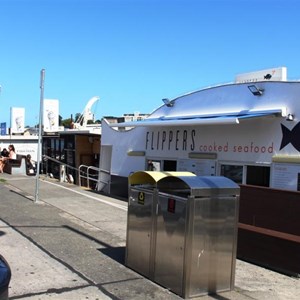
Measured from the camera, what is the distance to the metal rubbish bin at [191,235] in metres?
5.52

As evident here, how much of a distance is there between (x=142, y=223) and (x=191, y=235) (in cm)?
107

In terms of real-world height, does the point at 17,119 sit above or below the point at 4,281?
above

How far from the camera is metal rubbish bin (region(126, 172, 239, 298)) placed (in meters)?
5.52

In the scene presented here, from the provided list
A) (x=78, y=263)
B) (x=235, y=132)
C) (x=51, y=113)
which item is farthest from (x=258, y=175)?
(x=51, y=113)

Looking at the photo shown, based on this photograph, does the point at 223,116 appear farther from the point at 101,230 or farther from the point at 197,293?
the point at 197,293

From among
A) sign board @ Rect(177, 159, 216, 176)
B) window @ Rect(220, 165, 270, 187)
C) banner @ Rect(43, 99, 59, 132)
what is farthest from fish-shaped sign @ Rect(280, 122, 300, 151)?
banner @ Rect(43, 99, 59, 132)

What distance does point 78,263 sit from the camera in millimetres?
6785

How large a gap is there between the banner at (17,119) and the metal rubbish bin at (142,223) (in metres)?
35.4

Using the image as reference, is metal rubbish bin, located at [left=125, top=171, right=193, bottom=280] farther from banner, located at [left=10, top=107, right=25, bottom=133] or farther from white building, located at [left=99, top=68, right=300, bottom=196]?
banner, located at [left=10, top=107, right=25, bottom=133]

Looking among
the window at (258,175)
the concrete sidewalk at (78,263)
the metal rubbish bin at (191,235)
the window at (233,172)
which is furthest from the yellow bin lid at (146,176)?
the window at (233,172)

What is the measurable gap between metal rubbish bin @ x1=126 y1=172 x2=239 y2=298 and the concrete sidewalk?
0.59ft

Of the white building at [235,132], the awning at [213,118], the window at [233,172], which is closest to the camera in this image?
the white building at [235,132]

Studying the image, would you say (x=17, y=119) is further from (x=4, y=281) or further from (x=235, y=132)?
(x=4, y=281)

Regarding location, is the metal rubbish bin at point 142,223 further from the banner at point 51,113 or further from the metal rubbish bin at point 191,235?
the banner at point 51,113
